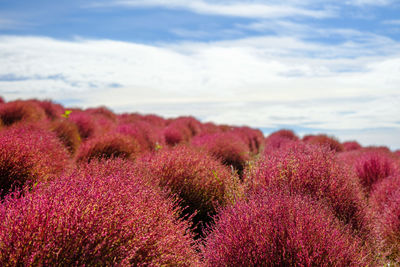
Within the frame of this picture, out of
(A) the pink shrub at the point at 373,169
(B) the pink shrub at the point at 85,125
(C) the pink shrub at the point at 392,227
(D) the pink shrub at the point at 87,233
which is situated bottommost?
(C) the pink shrub at the point at 392,227

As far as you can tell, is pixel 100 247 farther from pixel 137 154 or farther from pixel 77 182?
pixel 137 154

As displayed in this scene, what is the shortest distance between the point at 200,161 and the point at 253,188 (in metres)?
1.47

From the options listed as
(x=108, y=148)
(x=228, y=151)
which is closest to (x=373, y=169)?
(x=228, y=151)

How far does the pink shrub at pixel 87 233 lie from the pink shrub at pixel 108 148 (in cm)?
444

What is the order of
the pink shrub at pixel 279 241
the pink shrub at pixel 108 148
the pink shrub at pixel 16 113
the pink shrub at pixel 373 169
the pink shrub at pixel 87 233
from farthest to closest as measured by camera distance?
the pink shrub at pixel 16 113 → the pink shrub at pixel 373 169 → the pink shrub at pixel 108 148 → the pink shrub at pixel 279 241 → the pink shrub at pixel 87 233

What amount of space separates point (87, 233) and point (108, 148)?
5.55m

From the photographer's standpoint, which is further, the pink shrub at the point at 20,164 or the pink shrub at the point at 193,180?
the pink shrub at the point at 193,180

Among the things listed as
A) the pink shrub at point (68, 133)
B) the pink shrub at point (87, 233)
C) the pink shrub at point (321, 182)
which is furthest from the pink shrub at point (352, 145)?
the pink shrub at point (87, 233)

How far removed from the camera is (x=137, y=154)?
8688mm

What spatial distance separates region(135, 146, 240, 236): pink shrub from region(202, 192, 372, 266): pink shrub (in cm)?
204

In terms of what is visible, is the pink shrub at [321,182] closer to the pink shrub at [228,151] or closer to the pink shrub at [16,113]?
the pink shrub at [228,151]

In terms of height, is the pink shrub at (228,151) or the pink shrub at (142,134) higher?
the pink shrub at (142,134)

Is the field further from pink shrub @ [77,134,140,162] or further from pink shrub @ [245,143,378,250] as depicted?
pink shrub @ [77,134,140,162]

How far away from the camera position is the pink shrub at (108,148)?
7898 millimetres
